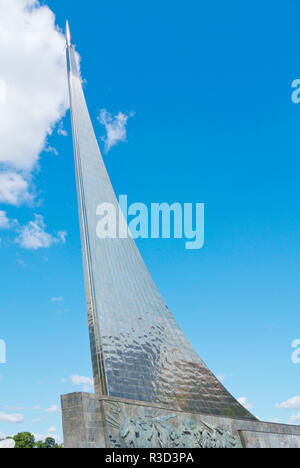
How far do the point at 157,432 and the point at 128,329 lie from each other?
3.12 m

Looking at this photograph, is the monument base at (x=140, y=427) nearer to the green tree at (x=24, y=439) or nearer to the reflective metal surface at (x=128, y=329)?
the reflective metal surface at (x=128, y=329)

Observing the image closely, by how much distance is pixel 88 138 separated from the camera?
54.9 feet

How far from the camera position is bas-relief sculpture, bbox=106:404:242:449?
9.74 metres

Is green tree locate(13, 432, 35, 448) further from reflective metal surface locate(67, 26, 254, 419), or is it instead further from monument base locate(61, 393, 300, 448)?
monument base locate(61, 393, 300, 448)

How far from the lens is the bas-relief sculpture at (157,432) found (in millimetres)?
9742

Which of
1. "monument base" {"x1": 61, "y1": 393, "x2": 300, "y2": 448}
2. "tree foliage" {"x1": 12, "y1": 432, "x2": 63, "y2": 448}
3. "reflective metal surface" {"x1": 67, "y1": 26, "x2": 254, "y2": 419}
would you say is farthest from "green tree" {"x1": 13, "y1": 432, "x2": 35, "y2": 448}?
"monument base" {"x1": 61, "y1": 393, "x2": 300, "y2": 448}

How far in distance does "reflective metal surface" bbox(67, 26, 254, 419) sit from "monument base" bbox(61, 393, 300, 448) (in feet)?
1.87

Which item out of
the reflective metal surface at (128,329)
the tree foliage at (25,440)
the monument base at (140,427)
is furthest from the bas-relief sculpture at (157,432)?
the tree foliage at (25,440)

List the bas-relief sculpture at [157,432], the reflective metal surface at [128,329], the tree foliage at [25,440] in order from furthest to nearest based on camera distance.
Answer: the tree foliage at [25,440]
the reflective metal surface at [128,329]
the bas-relief sculpture at [157,432]

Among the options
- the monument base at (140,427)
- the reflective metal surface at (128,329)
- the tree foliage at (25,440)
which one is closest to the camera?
the monument base at (140,427)
